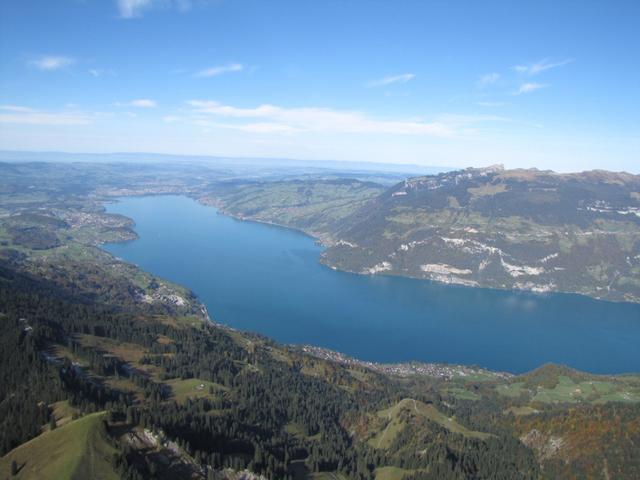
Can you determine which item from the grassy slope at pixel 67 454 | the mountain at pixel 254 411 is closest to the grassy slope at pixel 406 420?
the mountain at pixel 254 411

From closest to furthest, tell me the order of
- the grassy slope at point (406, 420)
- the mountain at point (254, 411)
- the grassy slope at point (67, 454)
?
the grassy slope at point (67, 454) → the mountain at point (254, 411) → the grassy slope at point (406, 420)

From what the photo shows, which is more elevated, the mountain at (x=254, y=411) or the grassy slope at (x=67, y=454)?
the grassy slope at (x=67, y=454)

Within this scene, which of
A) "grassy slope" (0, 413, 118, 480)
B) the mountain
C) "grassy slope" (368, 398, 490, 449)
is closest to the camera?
"grassy slope" (0, 413, 118, 480)

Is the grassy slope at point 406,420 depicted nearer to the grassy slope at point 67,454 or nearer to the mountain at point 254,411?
the mountain at point 254,411

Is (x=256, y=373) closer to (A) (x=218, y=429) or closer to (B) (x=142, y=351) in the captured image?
(B) (x=142, y=351)

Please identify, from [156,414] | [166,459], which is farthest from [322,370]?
[166,459]

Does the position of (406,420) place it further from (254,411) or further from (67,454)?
(67,454)

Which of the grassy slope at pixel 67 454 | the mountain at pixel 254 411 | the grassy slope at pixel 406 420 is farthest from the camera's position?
the grassy slope at pixel 406 420

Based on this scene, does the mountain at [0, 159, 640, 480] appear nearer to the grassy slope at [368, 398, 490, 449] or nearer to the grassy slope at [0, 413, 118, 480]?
the grassy slope at [0, 413, 118, 480]

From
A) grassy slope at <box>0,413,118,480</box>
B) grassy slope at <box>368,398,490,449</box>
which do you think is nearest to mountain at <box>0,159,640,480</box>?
grassy slope at <box>0,413,118,480</box>
